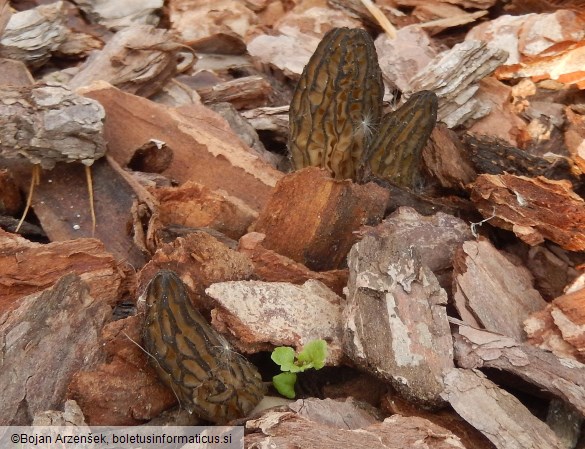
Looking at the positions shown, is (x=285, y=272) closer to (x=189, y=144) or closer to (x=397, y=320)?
(x=397, y=320)

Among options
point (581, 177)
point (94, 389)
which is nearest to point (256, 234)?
point (94, 389)

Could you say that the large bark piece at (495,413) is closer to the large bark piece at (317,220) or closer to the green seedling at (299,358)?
the green seedling at (299,358)

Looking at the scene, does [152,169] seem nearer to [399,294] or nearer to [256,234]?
[256,234]

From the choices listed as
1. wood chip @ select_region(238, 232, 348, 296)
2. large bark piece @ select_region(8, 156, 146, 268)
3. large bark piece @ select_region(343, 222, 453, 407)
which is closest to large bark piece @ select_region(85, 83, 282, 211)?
large bark piece @ select_region(8, 156, 146, 268)

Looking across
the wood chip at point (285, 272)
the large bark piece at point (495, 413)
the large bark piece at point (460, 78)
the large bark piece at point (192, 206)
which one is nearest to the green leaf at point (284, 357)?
the wood chip at point (285, 272)

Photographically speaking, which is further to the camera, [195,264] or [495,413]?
[195,264]

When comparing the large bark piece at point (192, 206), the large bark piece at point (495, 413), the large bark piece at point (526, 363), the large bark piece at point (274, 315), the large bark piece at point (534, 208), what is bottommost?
the large bark piece at point (192, 206)

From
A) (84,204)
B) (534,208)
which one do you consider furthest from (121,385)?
(534,208)
